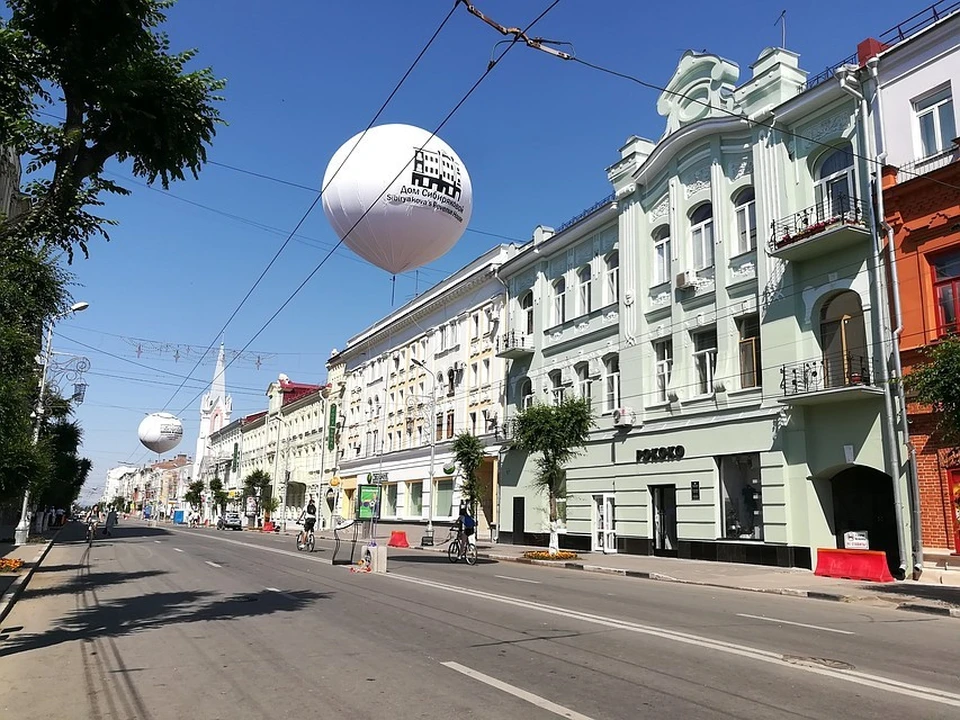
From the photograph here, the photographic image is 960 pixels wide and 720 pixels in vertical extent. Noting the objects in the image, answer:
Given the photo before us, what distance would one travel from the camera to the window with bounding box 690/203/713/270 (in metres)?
25.5

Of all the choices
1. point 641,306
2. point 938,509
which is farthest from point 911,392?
point 641,306

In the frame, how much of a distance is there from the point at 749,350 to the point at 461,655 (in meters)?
17.9

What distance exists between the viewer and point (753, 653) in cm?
842

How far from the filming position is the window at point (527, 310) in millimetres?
36406

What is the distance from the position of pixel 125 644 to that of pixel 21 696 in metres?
2.55

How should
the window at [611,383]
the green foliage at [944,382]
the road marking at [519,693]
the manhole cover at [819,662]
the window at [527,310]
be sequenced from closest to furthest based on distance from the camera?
the road marking at [519,693]
the manhole cover at [819,662]
the green foliage at [944,382]
the window at [611,383]
the window at [527,310]

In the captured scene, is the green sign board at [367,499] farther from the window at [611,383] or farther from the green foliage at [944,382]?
the green foliage at [944,382]

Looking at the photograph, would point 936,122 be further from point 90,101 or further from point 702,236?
point 90,101

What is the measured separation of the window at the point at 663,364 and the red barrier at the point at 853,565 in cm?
851

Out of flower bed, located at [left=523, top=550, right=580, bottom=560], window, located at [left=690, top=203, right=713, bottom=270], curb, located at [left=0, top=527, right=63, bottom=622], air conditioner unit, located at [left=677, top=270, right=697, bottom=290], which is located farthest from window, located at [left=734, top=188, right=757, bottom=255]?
curb, located at [left=0, top=527, right=63, bottom=622]

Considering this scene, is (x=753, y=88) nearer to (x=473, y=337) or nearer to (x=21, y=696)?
(x=473, y=337)

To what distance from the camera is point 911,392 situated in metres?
18.5

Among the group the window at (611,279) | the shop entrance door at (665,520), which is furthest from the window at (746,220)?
the shop entrance door at (665,520)

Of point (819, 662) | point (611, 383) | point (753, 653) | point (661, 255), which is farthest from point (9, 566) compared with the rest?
point (661, 255)
